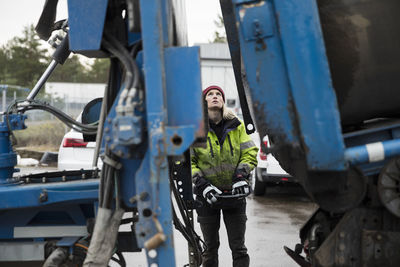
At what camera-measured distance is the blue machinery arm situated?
2.23 metres

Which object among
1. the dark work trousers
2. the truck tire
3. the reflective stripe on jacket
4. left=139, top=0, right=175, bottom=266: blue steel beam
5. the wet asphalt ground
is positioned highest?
left=139, top=0, right=175, bottom=266: blue steel beam

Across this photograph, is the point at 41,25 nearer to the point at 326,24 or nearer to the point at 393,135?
the point at 326,24

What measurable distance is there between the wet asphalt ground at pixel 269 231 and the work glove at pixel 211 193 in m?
1.36

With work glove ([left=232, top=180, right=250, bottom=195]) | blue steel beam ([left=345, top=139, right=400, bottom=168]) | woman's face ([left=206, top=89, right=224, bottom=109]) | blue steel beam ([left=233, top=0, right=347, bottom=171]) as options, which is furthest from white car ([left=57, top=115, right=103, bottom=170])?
blue steel beam ([left=345, top=139, right=400, bottom=168])

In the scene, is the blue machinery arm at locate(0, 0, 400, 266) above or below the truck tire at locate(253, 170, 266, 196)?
above

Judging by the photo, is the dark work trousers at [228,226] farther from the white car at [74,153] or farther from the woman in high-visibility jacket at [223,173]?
the white car at [74,153]

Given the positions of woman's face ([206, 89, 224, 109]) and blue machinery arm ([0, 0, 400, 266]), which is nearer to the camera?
blue machinery arm ([0, 0, 400, 266])

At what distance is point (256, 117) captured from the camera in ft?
7.93

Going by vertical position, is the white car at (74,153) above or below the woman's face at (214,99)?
below

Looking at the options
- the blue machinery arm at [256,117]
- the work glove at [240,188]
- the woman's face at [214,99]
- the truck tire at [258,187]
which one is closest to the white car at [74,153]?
the woman's face at [214,99]

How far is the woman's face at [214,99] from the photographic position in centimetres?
416

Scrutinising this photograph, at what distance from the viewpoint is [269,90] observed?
7.72ft

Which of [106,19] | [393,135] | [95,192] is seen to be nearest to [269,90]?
[393,135]

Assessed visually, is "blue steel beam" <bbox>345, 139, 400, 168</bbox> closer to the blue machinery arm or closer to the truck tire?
the blue machinery arm
